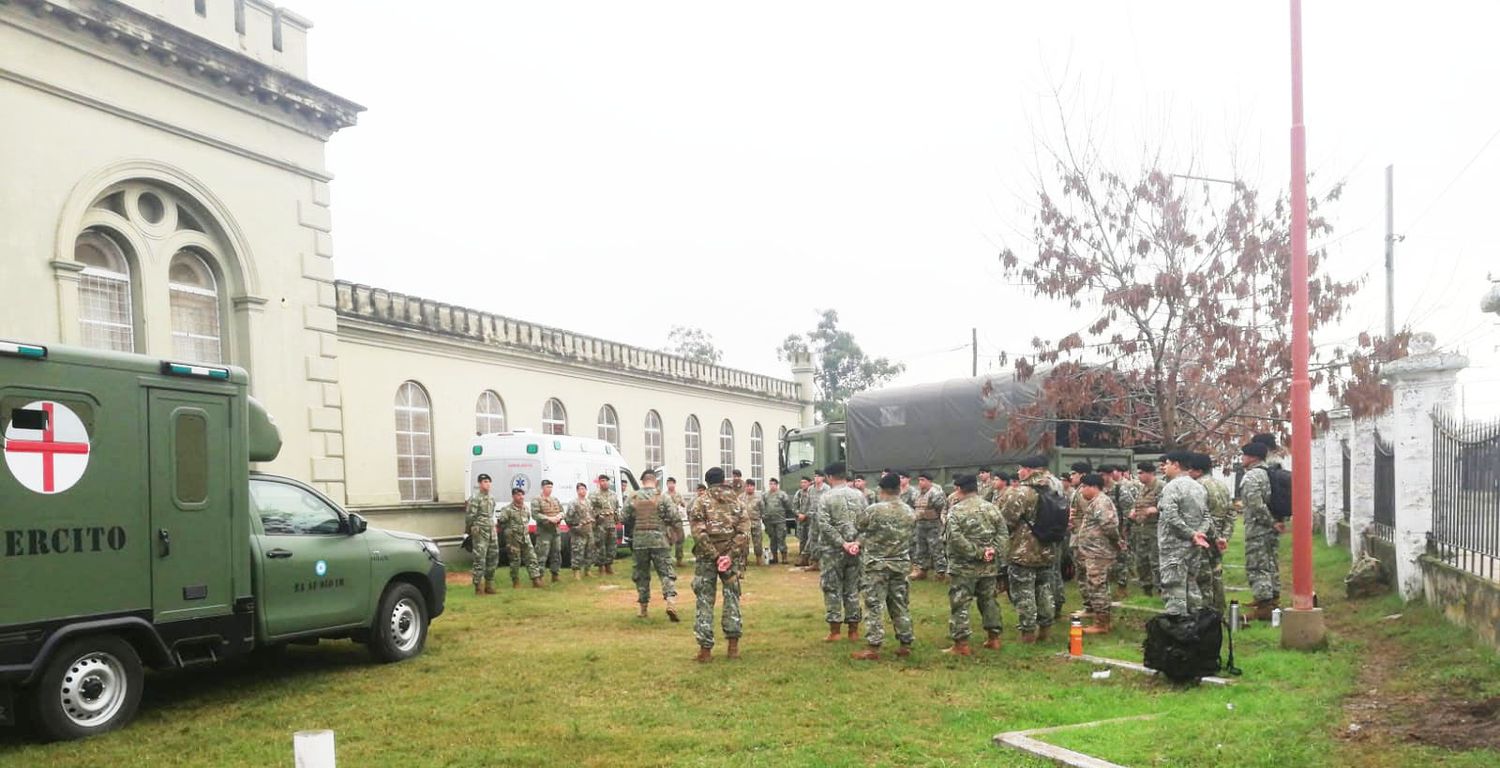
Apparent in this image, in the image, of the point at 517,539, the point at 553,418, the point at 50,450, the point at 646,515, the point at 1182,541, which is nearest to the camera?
the point at 50,450

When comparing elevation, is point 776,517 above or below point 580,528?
below

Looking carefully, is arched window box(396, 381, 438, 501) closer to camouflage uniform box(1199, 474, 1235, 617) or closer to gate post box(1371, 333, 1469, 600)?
camouflage uniform box(1199, 474, 1235, 617)

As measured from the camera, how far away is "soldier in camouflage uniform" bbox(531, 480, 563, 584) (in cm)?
1611

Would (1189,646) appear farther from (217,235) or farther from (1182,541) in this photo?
(217,235)

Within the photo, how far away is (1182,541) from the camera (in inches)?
344

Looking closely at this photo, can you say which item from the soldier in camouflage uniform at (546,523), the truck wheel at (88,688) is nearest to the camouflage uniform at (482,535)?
the soldier in camouflage uniform at (546,523)

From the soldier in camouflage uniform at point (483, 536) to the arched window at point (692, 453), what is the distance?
1439 centimetres

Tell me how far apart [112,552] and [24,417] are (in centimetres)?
106

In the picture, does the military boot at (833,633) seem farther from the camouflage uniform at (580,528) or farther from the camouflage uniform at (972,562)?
the camouflage uniform at (580,528)

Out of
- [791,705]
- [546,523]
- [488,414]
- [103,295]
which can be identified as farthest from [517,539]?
[791,705]

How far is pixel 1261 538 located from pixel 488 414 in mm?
16064

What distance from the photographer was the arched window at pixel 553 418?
23561 mm

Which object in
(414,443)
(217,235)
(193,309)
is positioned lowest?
(414,443)

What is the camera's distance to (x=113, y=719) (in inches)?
263
